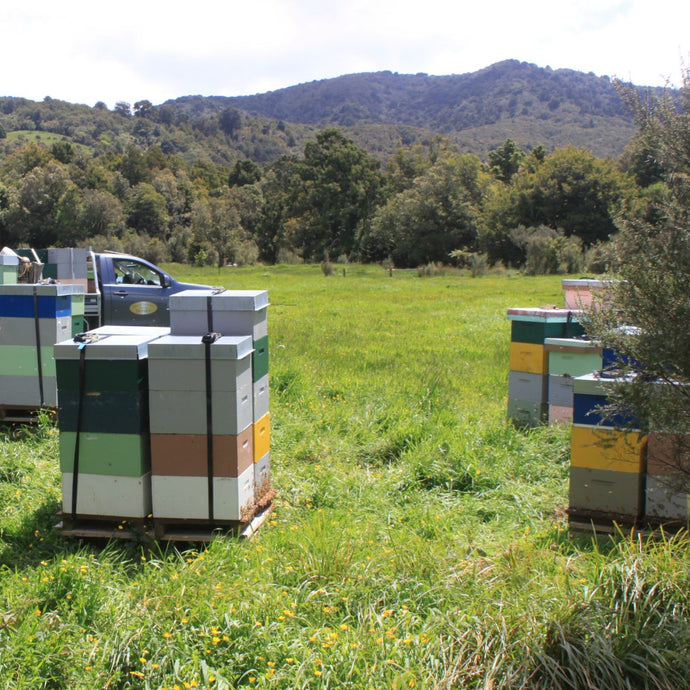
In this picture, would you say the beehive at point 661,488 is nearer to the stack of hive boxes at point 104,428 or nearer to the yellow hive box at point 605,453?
the yellow hive box at point 605,453

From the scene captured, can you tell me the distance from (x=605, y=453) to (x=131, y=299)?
32.9ft

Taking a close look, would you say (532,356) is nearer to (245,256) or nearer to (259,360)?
(259,360)

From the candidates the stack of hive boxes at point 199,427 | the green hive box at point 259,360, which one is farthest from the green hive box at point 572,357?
the stack of hive boxes at point 199,427

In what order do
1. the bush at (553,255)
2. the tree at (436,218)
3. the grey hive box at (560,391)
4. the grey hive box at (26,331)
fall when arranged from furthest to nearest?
1. the tree at (436,218)
2. the bush at (553,255)
3. the grey hive box at (26,331)
4. the grey hive box at (560,391)

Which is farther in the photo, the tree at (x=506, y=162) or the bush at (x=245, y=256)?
the tree at (x=506, y=162)

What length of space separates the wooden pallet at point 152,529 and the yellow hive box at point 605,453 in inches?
93.1

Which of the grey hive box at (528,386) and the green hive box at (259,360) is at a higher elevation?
the green hive box at (259,360)

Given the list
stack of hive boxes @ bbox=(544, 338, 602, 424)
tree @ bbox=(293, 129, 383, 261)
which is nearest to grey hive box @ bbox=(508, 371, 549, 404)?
stack of hive boxes @ bbox=(544, 338, 602, 424)

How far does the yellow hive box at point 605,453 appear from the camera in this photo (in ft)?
15.2

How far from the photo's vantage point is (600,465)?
15.6 ft

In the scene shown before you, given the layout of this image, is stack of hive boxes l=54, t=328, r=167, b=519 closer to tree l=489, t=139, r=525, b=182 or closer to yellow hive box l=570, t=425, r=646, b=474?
yellow hive box l=570, t=425, r=646, b=474

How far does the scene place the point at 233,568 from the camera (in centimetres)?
430

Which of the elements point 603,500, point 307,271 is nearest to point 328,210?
point 307,271

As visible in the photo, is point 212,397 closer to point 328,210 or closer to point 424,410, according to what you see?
point 424,410
